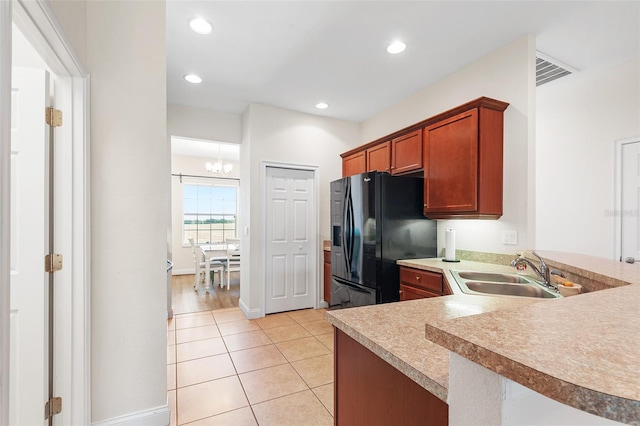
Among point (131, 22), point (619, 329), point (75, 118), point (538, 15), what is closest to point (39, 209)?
point (75, 118)

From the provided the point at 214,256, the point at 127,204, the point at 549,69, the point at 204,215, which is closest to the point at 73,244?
the point at 127,204

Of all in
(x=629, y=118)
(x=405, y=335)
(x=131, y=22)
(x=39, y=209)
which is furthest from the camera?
(x=629, y=118)

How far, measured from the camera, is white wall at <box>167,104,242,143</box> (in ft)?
12.8

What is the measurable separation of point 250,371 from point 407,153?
2.56 m

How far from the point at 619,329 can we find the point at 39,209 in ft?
7.11

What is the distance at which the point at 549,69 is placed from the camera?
2.90m

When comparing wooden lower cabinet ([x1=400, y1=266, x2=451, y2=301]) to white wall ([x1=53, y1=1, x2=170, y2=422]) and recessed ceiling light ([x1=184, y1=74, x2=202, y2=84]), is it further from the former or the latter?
recessed ceiling light ([x1=184, y1=74, x2=202, y2=84])

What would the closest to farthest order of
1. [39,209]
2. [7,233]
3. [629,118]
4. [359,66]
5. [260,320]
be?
[7,233] < [39,209] < [629,118] < [359,66] < [260,320]

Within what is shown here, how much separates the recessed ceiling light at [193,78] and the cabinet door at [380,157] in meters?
2.12

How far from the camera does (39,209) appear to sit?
4.70ft

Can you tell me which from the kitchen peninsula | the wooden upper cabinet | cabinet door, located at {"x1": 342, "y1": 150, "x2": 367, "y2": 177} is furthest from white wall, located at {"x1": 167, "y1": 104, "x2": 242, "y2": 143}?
the kitchen peninsula

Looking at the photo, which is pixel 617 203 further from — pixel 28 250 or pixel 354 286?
pixel 28 250

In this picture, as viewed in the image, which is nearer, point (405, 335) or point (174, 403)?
point (405, 335)

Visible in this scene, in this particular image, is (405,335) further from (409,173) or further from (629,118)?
(629,118)
